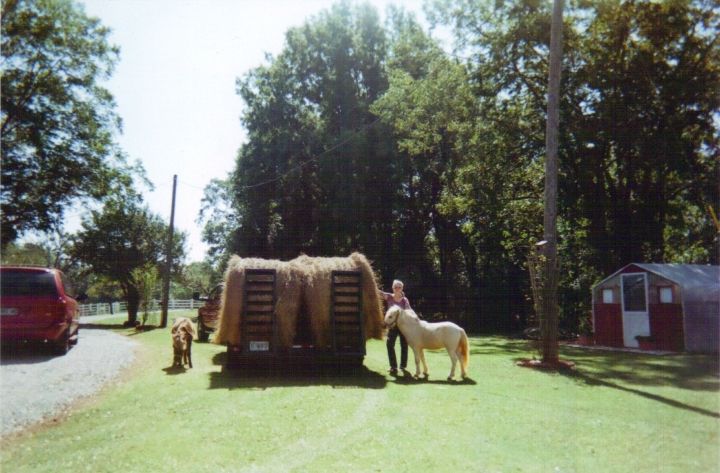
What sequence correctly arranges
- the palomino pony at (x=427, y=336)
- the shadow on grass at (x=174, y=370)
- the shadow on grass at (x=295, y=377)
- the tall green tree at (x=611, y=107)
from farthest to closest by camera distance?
the tall green tree at (x=611, y=107) < the shadow on grass at (x=174, y=370) < the palomino pony at (x=427, y=336) < the shadow on grass at (x=295, y=377)

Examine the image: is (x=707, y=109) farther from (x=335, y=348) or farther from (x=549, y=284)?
(x=335, y=348)

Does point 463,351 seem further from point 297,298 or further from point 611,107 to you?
point 611,107

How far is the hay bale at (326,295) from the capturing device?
10359 mm

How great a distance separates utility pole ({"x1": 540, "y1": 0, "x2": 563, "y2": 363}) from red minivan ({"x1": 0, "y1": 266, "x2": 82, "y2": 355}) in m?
11.4

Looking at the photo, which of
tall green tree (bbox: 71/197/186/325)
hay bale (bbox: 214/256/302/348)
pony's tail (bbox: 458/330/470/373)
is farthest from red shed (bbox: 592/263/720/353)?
tall green tree (bbox: 71/197/186/325)

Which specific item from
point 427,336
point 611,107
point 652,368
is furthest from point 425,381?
point 611,107

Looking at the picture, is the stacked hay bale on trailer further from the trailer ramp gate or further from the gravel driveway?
the gravel driveway

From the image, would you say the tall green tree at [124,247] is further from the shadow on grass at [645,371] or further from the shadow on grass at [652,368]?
the shadow on grass at [652,368]

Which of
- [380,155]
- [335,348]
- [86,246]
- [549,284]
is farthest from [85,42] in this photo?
[549,284]

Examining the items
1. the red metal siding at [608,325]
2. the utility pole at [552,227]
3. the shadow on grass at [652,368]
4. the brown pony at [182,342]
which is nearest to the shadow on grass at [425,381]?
the shadow on grass at [652,368]

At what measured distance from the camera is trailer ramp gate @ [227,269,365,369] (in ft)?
33.0

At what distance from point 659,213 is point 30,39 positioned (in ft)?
91.7

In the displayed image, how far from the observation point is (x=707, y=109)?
21250 millimetres

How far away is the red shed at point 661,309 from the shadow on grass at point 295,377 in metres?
11.1
